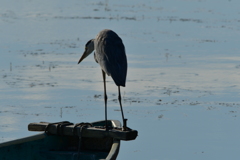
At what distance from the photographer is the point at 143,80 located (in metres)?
9.63

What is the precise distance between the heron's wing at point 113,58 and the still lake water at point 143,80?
4.70 ft

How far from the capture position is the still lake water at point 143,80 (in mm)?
6992

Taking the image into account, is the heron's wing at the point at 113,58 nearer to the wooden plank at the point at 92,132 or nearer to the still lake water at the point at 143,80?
the wooden plank at the point at 92,132

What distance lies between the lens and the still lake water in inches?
275

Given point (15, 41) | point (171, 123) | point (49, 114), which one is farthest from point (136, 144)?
point (15, 41)

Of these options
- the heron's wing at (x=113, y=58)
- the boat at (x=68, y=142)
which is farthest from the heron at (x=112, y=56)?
the boat at (x=68, y=142)

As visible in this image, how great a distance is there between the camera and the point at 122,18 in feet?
56.0

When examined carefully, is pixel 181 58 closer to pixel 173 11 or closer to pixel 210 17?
pixel 210 17

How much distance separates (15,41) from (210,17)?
259 inches

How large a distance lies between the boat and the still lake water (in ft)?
2.00

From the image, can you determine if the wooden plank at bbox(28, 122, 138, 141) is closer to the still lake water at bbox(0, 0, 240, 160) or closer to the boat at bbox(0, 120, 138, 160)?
the boat at bbox(0, 120, 138, 160)

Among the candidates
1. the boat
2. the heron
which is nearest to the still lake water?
the boat

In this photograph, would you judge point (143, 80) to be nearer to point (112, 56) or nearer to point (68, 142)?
point (68, 142)

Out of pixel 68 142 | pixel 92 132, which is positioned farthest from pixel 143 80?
pixel 92 132
